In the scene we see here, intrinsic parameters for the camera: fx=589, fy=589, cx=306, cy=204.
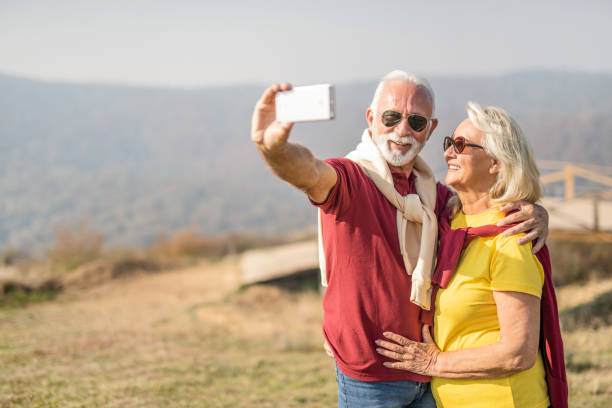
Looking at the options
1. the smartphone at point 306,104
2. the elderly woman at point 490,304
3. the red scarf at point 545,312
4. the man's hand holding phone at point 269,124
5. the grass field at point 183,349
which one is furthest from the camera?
the grass field at point 183,349

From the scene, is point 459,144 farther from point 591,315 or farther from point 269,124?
point 591,315

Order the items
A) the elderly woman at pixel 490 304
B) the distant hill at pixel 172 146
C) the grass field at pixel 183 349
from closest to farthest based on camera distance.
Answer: the elderly woman at pixel 490 304 < the grass field at pixel 183 349 < the distant hill at pixel 172 146

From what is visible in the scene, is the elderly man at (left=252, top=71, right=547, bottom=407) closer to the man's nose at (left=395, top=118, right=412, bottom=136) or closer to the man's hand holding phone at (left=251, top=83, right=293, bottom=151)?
the man's nose at (left=395, top=118, right=412, bottom=136)

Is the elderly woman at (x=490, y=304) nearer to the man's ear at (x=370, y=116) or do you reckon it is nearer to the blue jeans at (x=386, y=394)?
the blue jeans at (x=386, y=394)

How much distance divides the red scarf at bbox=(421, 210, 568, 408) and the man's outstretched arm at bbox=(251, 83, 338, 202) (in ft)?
2.01

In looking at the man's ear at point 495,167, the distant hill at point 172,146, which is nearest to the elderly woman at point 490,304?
the man's ear at point 495,167

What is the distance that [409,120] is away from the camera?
7.78 feet

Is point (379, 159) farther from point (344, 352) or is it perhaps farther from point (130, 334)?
point (130, 334)

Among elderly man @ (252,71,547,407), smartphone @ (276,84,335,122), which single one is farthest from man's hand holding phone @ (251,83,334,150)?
elderly man @ (252,71,547,407)

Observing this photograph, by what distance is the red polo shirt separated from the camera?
225 cm

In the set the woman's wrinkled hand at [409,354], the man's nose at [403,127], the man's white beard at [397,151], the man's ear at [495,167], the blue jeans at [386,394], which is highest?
the man's nose at [403,127]

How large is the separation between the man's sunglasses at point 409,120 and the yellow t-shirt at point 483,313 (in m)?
0.49

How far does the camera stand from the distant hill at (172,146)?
156 feet

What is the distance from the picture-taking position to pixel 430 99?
2.46 metres
